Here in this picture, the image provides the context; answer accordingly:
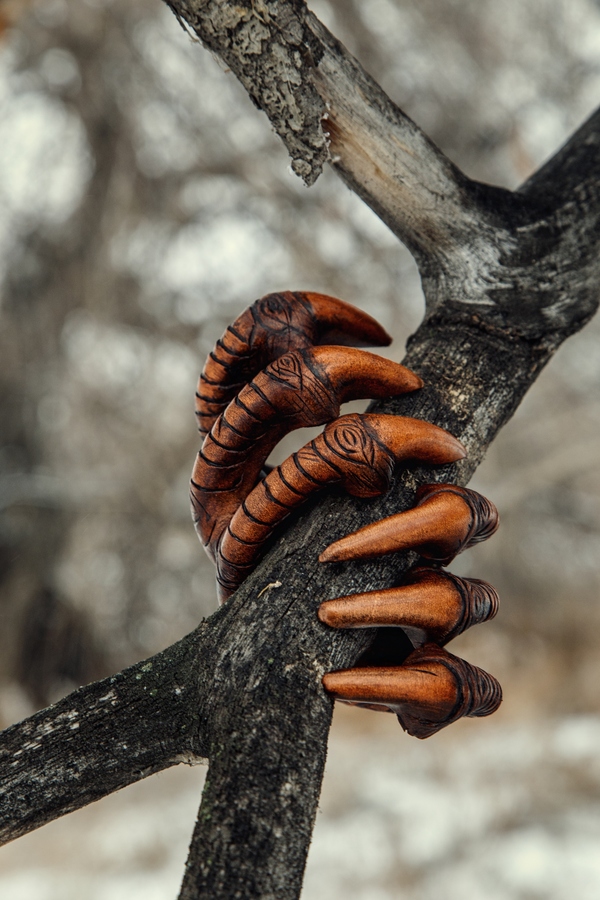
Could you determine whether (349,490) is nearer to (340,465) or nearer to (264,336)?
(340,465)

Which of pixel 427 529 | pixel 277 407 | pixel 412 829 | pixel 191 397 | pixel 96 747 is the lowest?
pixel 96 747

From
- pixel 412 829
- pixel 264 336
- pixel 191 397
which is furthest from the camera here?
pixel 191 397

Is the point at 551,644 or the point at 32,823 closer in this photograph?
the point at 32,823

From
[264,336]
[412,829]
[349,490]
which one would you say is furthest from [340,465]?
[412,829]

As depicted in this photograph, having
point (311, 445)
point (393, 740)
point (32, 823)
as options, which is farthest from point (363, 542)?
point (393, 740)

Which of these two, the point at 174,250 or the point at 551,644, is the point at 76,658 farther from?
the point at 551,644

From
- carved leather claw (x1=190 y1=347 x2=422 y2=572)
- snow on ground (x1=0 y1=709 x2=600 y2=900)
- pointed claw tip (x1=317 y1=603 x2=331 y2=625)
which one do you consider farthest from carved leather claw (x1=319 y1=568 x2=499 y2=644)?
snow on ground (x1=0 y1=709 x2=600 y2=900)
